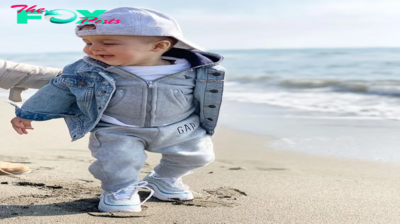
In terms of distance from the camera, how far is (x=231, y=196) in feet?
9.51

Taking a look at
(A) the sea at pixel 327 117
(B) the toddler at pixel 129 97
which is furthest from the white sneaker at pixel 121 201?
(A) the sea at pixel 327 117

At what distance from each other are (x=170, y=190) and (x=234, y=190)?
0.40 meters

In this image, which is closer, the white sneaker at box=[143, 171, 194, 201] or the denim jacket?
the denim jacket

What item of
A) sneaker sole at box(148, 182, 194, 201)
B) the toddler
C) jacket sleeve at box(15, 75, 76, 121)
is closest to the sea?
sneaker sole at box(148, 182, 194, 201)

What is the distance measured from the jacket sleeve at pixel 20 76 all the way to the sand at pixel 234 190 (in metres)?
0.50

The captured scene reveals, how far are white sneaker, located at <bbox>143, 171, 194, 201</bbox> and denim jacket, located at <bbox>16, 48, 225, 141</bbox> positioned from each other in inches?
13.2

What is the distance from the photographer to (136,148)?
2566 millimetres

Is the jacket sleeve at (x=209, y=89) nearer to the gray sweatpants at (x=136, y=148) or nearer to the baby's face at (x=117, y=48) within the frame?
the gray sweatpants at (x=136, y=148)

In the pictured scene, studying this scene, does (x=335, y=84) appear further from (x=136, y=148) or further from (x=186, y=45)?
(x=136, y=148)

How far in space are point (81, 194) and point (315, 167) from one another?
160cm

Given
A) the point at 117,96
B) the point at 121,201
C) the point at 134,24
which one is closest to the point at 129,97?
the point at 117,96

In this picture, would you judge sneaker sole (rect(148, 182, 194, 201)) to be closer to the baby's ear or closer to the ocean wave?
the baby's ear

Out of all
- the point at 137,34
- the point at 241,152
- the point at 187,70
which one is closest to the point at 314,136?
the point at 241,152

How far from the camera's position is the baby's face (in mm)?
2455
